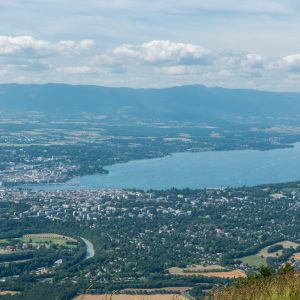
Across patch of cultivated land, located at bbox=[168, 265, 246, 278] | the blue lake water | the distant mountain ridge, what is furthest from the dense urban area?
the distant mountain ridge

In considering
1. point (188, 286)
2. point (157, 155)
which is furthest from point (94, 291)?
point (157, 155)

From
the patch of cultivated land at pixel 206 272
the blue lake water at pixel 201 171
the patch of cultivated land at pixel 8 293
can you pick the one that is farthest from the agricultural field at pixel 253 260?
the blue lake water at pixel 201 171

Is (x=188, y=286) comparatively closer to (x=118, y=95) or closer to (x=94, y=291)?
(x=94, y=291)

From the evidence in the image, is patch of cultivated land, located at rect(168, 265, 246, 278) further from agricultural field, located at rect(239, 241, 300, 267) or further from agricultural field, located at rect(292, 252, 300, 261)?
agricultural field, located at rect(292, 252, 300, 261)

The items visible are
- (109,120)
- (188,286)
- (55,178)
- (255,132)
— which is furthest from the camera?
(109,120)

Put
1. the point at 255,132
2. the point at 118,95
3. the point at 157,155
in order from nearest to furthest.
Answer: the point at 157,155 < the point at 255,132 < the point at 118,95

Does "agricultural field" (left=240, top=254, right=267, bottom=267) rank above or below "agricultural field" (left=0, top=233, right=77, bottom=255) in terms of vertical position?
above
